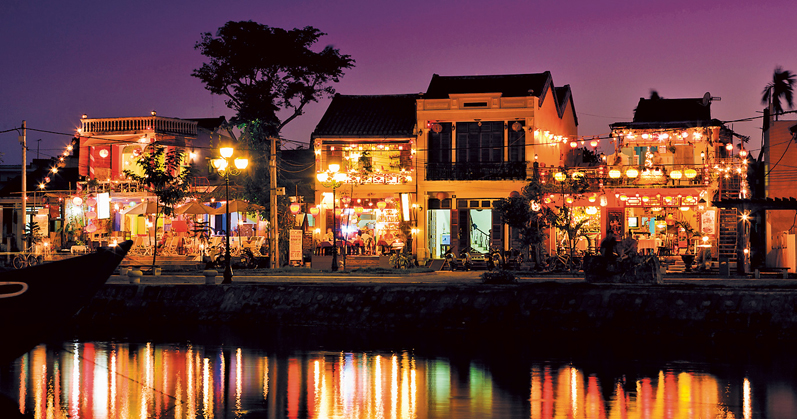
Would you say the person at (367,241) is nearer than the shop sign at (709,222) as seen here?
No

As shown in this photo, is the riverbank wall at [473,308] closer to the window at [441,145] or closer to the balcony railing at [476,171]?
the balcony railing at [476,171]

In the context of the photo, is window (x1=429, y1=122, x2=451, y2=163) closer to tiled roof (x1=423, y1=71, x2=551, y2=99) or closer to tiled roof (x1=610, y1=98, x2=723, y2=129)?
tiled roof (x1=423, y1=71, x2=551, y2=99)

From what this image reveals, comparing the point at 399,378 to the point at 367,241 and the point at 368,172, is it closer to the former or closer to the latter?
the point at 367,241

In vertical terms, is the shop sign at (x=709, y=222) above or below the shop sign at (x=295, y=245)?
above

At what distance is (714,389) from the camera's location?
1277cm

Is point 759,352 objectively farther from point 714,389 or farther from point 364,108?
point 364,108

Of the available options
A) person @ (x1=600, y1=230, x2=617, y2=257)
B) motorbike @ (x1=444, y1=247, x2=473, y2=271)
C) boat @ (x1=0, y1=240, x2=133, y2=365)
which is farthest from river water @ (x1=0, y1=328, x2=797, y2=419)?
motorbike @ (x1=444, y1=247, x2=473, y2=271)

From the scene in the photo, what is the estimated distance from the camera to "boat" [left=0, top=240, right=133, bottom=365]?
1308 centimetres

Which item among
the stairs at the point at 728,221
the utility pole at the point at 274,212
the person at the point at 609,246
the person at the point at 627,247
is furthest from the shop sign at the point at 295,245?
the stairs at the point at 728,221

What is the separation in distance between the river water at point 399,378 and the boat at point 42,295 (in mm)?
810

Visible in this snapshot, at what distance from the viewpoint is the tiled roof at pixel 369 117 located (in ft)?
128

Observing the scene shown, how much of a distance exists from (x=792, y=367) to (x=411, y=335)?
7781mm

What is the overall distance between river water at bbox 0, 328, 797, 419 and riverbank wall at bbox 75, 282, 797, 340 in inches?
35.7

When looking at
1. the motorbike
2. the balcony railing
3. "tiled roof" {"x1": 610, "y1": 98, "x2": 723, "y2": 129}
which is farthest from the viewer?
the balcony railing
